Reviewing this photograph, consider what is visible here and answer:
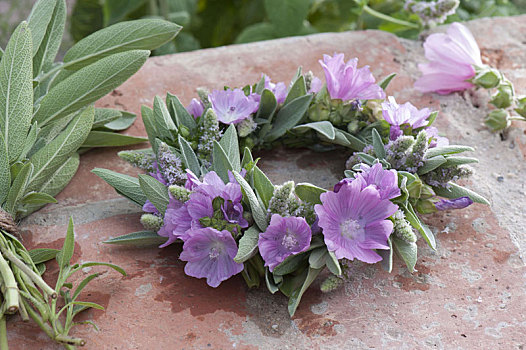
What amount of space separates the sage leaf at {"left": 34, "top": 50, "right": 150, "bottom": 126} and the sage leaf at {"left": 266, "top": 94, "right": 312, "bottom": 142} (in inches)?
12.3

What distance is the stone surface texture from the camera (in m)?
0.99

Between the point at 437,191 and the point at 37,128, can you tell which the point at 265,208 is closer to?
the point at 437,191

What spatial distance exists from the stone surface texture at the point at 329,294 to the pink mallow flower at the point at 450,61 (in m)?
0.09

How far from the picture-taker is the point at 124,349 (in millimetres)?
963

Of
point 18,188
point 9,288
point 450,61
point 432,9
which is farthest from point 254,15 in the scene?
point 9,288

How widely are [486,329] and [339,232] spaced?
29 cm

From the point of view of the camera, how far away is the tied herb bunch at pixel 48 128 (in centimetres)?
97

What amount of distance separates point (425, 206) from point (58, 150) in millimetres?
699

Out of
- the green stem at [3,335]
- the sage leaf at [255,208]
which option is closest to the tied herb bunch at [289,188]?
the sage leaf at [255,208]

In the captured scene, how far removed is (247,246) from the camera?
981 mm

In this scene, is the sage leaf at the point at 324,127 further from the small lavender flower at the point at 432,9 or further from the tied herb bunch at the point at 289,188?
the small lavender flower at the point at 432,9

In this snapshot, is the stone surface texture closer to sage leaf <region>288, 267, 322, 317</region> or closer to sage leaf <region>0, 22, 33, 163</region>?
sage leaf <region>288, 267, 322, 317</region>

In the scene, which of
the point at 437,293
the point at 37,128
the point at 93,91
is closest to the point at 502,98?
the point at 437,293

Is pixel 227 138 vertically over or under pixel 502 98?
over
